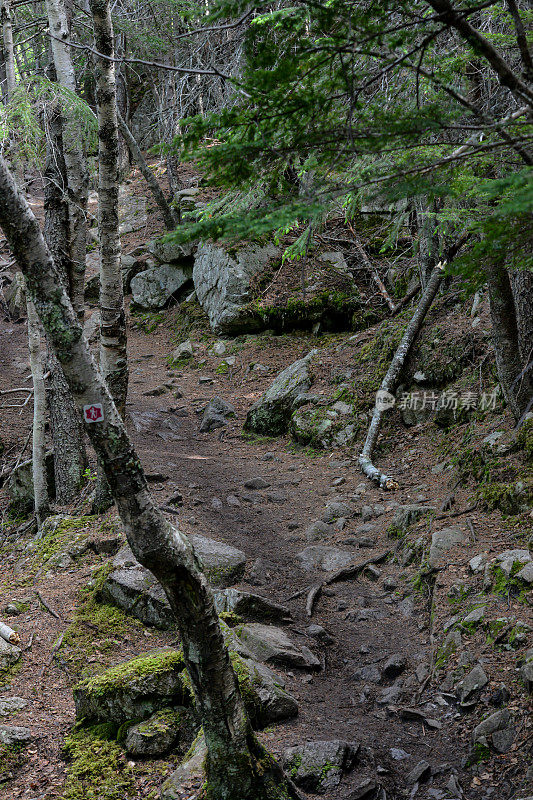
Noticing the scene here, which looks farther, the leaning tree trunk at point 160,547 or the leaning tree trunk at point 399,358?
the leaning tree trunk at point 399,358

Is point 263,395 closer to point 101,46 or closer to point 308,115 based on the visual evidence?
point 101,46

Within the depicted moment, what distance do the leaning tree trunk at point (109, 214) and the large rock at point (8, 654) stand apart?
1.87m

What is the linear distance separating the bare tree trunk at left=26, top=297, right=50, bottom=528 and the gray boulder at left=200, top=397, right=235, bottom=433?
3383mm

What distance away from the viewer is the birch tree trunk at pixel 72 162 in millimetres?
7305

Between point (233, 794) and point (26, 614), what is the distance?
11.6 feet

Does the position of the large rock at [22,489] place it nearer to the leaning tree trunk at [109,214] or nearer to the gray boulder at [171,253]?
the leaning tree trunk at [109,214]

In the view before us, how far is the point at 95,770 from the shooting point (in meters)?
4.15

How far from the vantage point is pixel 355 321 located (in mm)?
11820

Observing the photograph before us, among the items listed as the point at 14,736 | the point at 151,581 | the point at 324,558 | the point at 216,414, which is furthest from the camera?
the point at 216,414

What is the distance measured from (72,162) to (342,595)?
6.50 metres

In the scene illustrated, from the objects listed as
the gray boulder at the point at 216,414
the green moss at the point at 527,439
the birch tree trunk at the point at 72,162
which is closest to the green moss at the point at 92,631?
the birch tree trunk at the point at 72,162

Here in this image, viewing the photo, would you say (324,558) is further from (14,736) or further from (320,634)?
(14,736)

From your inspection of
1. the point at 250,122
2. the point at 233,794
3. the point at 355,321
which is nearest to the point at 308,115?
the point at 250,122

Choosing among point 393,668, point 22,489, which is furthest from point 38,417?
point 393,668
